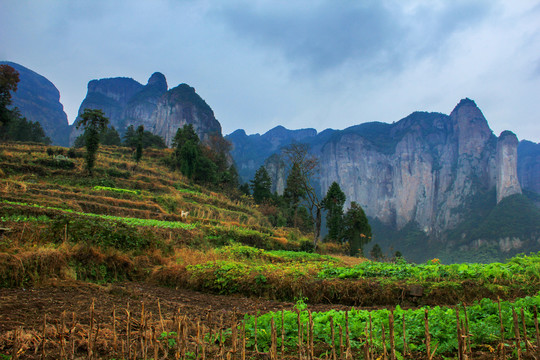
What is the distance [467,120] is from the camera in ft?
371

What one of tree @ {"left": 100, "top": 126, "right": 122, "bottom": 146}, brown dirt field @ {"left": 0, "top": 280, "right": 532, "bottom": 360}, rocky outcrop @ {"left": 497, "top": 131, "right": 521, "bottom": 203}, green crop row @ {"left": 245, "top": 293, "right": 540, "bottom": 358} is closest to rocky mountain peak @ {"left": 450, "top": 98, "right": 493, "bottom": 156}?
rocky outcrop @ {"left": 497, "top": 131, "right": 521, "bottom": 203}

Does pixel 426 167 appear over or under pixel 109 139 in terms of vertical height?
over

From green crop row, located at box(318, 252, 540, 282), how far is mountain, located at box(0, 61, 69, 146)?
590 feet

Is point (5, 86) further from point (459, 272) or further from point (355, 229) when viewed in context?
point (459, 272)

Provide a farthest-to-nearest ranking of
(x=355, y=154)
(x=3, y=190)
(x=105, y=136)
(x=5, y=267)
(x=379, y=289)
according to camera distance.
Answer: (x=355, y=154) < (x=105, y=136) < (x=3, y=190) < (x=379, y=289) < (x=5, y=267)

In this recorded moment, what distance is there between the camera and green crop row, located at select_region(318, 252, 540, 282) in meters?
6.18

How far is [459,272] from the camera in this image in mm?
6637

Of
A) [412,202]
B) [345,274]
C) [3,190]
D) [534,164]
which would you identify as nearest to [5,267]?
[345,274]

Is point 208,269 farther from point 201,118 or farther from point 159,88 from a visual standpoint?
point 159,88

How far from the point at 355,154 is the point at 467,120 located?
135 ft

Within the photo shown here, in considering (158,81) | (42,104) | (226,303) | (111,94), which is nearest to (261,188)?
(226,303)

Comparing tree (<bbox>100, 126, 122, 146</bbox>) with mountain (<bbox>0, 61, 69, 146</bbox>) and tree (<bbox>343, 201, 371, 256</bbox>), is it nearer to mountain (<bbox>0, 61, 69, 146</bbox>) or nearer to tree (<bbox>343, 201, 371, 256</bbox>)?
tree (<bbox>343, 201, 371, 256</bbox>)

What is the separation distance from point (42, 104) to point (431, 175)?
20104 centimetres

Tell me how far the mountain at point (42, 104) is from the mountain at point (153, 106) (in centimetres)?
1765
